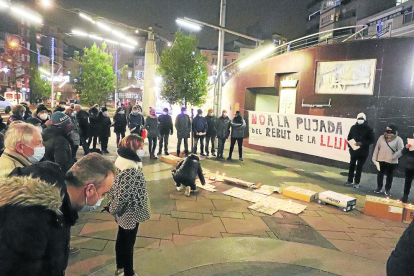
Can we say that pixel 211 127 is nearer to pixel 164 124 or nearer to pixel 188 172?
pixel 164 124

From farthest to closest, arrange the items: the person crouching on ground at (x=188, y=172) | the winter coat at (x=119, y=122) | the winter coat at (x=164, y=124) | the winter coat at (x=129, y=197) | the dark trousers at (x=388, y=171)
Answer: the winter coat at (x=119, y=122) → the winter coat at (x=164, y=124) → the dark trousers at (x=388, y=171) → the person crouching on ground at (x=188, y=172) → the winter coat at (x=129, y=197)

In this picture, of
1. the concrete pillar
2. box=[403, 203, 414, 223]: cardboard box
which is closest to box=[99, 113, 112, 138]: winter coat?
box=[403, 203, 414, 223]: cardboard box

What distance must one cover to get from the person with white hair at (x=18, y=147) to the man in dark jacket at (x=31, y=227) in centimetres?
142

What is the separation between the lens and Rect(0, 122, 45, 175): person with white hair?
2734 mm

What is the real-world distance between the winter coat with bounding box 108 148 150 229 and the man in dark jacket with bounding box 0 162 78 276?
1625 mm

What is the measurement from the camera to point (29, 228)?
4.53 feet

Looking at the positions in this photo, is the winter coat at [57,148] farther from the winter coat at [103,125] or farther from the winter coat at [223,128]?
the winter coat at [223,128]

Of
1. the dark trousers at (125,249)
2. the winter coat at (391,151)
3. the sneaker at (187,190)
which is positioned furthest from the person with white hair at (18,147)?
the winter coat at (391,151)

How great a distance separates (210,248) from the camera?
4.23 m

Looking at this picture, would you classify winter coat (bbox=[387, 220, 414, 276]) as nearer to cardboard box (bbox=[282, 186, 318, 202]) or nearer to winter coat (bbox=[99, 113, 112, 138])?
cardboard box (bbox=[282, 186, 318, 202])

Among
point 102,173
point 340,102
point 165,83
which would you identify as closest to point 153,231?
point 102,173

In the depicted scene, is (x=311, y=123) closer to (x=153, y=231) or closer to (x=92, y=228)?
(x=153, y=231)

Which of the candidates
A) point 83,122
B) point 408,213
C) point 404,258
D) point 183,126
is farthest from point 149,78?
point 404,258

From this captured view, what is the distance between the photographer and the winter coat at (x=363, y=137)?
25.8 feet
